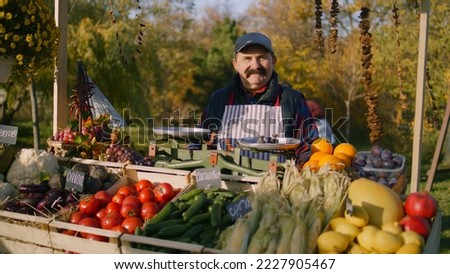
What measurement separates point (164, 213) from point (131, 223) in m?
0.18

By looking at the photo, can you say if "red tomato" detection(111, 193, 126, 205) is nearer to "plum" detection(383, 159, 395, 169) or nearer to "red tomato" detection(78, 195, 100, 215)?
"red tomato" detection(78, 195, 100, 215)

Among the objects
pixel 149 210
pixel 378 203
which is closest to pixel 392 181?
pixel 378 203

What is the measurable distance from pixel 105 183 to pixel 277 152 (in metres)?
1.09

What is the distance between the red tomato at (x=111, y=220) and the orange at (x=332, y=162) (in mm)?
Answer: 1122

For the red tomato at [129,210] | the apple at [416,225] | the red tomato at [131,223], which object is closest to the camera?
the apple at [416,225]

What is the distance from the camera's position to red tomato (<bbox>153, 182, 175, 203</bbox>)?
316cm

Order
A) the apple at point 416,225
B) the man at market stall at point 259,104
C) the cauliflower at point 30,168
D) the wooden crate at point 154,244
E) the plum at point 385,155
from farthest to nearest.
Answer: the man at market stall at point 259,104
the cauliflower at point 30,168
the plum at point 385,155
the apple at point 416,225
the wooden crate at point 154,244

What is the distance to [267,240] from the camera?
2441mm

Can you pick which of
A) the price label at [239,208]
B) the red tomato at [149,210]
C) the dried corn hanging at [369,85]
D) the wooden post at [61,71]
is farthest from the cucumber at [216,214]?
the wooden post at [61,71]

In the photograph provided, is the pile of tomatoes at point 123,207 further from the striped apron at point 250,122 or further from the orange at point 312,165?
the orange at point 312,165

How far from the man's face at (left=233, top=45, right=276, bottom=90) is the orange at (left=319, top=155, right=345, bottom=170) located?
0.95 metres

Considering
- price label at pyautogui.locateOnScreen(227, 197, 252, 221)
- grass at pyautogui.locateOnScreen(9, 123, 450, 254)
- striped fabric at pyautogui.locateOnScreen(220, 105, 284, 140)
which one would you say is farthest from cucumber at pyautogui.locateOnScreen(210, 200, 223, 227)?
grass at pyautogui.locateOnScreen(9, 123, 450, 254)

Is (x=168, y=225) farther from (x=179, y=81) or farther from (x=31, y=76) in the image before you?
(x=179, y=81)

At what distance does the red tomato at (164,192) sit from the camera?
3.16 metres
